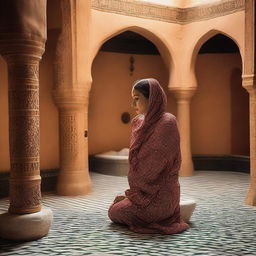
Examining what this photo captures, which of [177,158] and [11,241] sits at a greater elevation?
[177,158]

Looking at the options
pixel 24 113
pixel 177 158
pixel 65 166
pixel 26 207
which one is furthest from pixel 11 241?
pixel 65 166

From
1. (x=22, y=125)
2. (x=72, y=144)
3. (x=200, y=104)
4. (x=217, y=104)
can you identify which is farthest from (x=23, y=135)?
(x=217, y=104)

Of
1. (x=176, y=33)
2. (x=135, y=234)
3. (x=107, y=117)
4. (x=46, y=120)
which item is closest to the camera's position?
(x=135, y=234)

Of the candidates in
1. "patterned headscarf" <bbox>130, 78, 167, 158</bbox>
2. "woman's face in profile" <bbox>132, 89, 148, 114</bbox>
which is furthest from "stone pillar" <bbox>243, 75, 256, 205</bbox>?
"woman's face in profile" <bbox>132, 89, 148, 114</bbox>

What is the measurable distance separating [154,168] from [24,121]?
1492 mm

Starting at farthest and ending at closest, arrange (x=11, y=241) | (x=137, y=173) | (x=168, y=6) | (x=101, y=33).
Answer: (x=168, y=6), (x=101, y=33), (x=137, y=173), (x=11, y=241)

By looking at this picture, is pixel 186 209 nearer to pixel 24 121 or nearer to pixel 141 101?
pixel 141 101

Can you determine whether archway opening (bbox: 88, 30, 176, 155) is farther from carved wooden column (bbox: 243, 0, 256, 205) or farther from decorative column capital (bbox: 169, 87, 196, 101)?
carved wooden column (bbox: 243, 0, 256, 205)

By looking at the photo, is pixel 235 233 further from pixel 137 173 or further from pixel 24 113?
pixel 24 113

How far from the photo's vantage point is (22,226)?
4988mm

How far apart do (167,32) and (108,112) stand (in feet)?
8.93

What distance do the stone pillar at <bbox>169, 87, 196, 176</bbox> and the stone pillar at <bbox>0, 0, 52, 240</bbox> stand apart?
19.5ft

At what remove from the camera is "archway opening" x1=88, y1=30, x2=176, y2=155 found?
1186 cm

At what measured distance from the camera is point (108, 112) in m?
12.1
